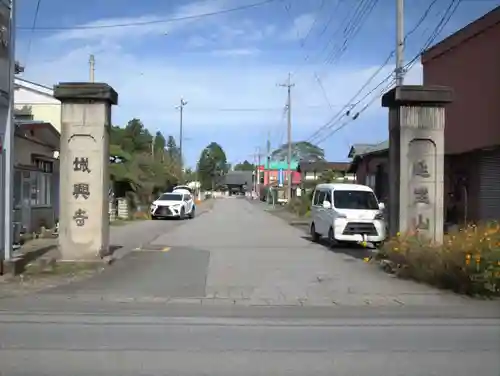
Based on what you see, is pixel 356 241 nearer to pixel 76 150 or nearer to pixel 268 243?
pixel 268 243

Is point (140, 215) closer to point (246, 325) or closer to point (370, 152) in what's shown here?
point (370, 152)

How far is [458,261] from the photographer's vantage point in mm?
11188

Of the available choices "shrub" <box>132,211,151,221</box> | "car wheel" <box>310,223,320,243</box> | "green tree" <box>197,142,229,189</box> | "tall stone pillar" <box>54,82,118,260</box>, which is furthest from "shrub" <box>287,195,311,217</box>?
"green tree" <box>197,142,229,189</box>

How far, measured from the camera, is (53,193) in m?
24.9

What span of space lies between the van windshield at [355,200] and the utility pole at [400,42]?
4.29 m

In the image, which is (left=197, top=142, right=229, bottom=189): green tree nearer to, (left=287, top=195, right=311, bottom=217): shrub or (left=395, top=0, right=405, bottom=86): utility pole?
(left=287, top=195, right=311, bottom=217): shrub

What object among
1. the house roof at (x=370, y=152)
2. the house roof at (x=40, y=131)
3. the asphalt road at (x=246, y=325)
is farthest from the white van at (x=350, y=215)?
the house roof at (x=370, y=152)

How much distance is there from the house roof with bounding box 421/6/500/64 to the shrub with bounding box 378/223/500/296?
10224 mm

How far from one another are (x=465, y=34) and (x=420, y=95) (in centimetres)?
918

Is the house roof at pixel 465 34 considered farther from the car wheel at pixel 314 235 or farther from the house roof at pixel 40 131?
the house roof at pixel 40 131

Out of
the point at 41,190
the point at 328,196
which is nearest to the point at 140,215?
the point at 41,190

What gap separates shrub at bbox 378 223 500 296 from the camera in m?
10.8

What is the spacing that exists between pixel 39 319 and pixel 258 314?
122 inches

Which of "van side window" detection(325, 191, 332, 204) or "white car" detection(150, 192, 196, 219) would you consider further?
"white car" detection(150, 192, 196, 219)
